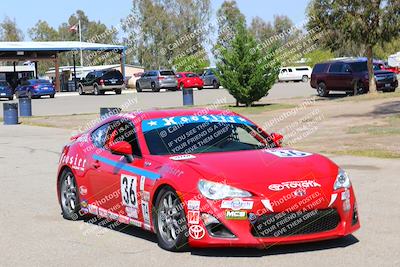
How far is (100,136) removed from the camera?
8.56 metres

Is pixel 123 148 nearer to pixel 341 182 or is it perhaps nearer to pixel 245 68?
pixel 341 182

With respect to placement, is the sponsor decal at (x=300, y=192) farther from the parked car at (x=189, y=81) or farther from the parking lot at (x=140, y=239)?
the parked car at (x=189, y=81)

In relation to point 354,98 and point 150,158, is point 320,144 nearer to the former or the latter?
point 150,158

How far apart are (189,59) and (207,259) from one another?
279 ft

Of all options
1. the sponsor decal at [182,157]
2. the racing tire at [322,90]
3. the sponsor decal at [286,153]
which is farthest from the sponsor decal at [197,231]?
the racing tire at [322,90]

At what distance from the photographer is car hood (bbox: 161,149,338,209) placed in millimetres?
6340

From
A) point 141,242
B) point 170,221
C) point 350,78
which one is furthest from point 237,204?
point 350,78

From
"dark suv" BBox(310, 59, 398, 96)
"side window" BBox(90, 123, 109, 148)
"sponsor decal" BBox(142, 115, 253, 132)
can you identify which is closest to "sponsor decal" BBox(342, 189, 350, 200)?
"sponsor decal" BBox(142, 115, 253, 132)

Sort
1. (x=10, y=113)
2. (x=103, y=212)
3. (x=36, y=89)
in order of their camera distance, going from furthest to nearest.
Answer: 1. (x=36, y=89)
2. (x=10, y=113)
3. (x=103, y=212)

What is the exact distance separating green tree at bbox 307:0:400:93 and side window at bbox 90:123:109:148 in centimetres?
2659

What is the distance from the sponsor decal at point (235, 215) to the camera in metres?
6.18

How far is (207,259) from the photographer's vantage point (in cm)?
638

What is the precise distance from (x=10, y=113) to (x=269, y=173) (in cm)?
2384

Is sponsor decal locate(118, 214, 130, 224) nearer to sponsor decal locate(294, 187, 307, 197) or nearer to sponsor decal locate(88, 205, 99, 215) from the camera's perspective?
sponsor decal locate(88, 205, 99, 215)
